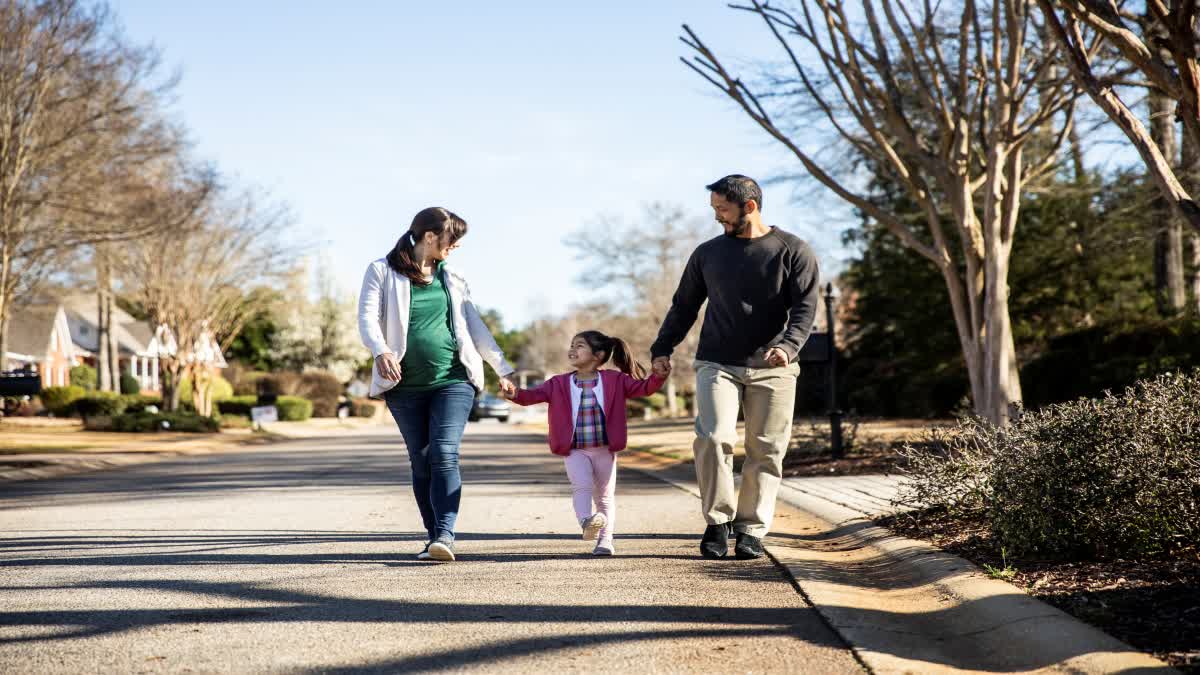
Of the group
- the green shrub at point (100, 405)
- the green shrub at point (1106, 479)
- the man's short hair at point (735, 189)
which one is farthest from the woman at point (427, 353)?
the green shrub at point (100, 405)

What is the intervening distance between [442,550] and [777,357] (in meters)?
2.01

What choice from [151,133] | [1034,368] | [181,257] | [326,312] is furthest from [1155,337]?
[326,312]

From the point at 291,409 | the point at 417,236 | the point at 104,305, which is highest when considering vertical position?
the point at 104,305

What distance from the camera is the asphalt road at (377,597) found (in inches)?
169

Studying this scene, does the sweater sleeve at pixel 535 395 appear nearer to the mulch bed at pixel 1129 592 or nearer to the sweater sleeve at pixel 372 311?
the sweater sleeve at pixel 372 311

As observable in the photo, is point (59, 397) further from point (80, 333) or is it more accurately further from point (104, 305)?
point (80, 333)

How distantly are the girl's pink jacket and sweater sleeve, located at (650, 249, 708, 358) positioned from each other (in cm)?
20

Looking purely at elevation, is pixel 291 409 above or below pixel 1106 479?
above

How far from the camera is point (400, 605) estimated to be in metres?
5.26

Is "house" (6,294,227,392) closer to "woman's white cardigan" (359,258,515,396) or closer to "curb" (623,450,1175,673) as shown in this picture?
"woman's white cardigan" (359,258,515,396)

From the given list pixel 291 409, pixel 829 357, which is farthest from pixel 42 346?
pixel 829 357

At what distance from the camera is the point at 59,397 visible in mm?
45156

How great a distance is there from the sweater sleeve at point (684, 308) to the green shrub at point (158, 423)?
90.5 ft

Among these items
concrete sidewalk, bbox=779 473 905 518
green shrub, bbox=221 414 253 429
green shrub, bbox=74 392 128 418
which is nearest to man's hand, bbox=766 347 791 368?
concrete sidewalk, bbox=779 473 905 518
